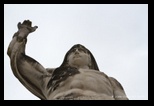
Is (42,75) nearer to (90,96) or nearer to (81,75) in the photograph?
(81,75)

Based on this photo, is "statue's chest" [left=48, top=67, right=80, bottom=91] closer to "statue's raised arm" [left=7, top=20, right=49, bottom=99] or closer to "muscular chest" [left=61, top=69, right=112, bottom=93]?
"muscular chest" [left=61, top=69, right=112, bottom=93]

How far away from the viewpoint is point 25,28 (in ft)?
45.7

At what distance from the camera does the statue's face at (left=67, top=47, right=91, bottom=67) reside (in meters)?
12.4

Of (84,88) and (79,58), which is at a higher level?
(79,58)

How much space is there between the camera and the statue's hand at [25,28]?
13.7 metres

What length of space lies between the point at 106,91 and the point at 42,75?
235 centimetres

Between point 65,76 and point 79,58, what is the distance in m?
1.68

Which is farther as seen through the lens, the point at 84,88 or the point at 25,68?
the point at 25,68

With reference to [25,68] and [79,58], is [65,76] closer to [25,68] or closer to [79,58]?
[79,58]

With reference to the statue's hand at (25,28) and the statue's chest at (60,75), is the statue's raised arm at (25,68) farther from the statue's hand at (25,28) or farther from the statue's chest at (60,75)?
the statue's chest at (60,75)

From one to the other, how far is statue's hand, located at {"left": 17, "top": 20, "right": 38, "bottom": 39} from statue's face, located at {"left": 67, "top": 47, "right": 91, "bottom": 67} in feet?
5.20

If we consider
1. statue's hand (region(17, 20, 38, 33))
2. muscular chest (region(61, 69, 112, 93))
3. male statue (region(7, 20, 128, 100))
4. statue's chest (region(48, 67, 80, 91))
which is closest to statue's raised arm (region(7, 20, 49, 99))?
male statue (region(7, 20, 128, 100))

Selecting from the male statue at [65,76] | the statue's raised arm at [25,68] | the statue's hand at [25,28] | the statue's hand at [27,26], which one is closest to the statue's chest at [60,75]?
the male statue at [65,76]

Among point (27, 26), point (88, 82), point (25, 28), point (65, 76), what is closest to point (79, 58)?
point (65, 76)
